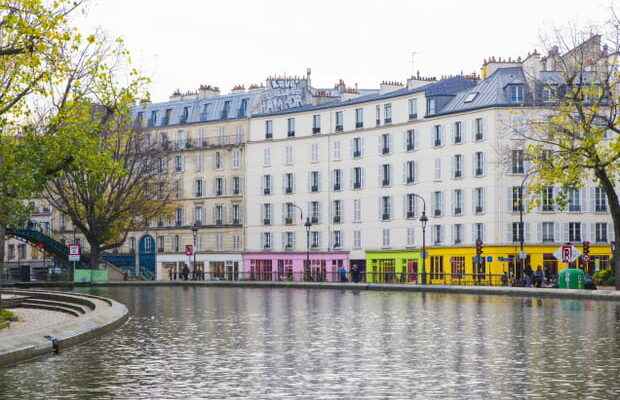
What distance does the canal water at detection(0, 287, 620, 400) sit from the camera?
622 inches

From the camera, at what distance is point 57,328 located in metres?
25.9

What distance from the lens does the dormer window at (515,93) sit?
88000 millimetres

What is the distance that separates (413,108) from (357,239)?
1261 cm

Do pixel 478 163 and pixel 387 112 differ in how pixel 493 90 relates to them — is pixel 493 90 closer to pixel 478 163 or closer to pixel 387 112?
pixel 478 163

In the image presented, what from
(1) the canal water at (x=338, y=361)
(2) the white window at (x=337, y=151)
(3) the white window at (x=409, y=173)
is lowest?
(1) the canal water at (x=338, y=361)

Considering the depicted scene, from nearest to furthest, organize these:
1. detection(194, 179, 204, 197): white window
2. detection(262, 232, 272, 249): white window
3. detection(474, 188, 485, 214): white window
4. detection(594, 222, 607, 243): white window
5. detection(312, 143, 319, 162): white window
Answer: detection(594, 222, 607, 243): white window, detection(474, 188, 485, 214): white window, detection(312, 143, 319, 162): white window, detection(262, 232, 272, 249): white window, detection(194, 179, 204, 197): white window

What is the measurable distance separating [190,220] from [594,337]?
92270 mm

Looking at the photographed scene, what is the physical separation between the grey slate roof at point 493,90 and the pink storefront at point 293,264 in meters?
16.7

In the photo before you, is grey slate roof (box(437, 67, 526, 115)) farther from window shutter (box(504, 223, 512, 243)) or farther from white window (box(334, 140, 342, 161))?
white window (box(334, 140, 342, 161))

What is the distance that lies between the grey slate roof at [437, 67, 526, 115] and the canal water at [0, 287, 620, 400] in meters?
55.1

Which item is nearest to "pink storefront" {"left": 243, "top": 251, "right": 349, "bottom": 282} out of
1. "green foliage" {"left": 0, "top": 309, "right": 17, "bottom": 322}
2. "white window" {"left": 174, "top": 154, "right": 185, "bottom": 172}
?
"white window" {"left": 174, "top": 154, "right": 185, "bottom": 172}

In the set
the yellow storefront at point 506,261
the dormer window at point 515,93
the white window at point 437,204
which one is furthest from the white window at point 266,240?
the dormer window at point 515,93

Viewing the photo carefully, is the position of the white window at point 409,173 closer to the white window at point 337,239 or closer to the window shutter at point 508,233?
the white window at point 337,239

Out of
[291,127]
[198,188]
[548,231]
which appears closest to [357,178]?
[291,127]
